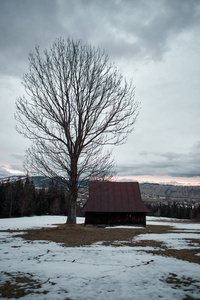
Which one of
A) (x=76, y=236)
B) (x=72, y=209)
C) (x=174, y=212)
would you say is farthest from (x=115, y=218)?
(x=174, y=212)

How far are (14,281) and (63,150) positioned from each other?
11961mm

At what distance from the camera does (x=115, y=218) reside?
79.3 feet

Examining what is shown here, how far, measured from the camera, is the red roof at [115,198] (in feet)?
78.8

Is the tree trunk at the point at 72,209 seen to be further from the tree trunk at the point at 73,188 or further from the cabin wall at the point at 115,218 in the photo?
the cabin wall at the point at 115,218

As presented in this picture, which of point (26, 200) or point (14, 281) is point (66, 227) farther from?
point (26, 200)

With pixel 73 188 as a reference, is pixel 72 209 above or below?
below

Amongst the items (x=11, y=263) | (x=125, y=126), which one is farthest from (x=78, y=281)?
(x=125, y=126)

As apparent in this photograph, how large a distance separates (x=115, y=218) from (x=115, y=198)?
231cm

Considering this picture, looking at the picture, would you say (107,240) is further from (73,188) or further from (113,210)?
(113,210)

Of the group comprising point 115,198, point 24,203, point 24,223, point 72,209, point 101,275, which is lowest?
point 24,223

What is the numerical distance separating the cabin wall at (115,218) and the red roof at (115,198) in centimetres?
70

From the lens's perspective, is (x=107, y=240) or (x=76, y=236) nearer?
(x=107, y=240)

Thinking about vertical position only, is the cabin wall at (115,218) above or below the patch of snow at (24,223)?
above

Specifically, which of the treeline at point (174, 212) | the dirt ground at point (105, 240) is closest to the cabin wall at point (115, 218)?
the dirt ground at point (105, 240)
